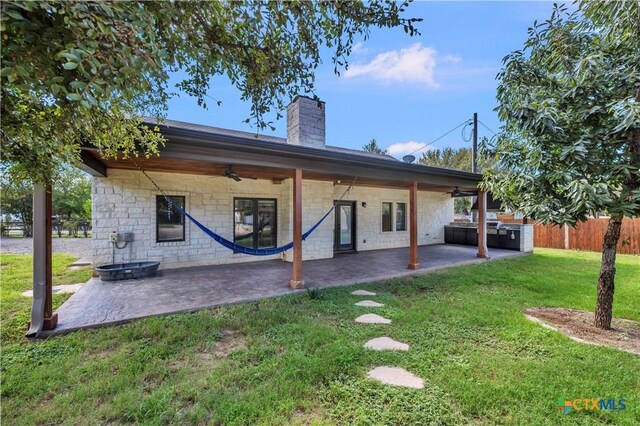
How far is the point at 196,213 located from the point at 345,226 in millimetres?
4632

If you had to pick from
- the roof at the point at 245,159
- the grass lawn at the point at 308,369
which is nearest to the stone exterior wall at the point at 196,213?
the roof at the point at 245,159

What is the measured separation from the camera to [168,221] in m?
6.51

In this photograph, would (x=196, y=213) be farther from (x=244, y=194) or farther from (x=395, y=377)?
(x=395, y=377)

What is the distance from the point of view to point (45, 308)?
3191mm

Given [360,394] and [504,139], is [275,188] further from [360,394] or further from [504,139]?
[360,394]

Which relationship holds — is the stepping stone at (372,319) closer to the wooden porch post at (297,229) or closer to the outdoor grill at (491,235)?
the wooden porch post at (297,229)

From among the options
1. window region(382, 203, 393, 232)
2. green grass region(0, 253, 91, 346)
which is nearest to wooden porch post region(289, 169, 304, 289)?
green grass region(0, 253, 91, 346)

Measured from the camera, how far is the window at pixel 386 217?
10.1 meters

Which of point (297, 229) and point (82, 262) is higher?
point (297, 229)

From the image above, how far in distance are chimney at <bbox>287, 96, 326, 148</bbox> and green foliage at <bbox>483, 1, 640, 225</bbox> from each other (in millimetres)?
5946

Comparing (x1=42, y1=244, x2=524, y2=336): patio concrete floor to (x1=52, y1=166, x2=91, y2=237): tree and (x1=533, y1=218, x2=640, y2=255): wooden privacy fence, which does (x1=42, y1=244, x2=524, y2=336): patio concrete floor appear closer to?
(x1=533, y1=218, x2=640, y2=255): wooden privacy fence

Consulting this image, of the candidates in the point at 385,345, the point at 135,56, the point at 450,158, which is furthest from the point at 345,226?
the point at 450,158

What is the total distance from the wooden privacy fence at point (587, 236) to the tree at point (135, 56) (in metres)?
10.2

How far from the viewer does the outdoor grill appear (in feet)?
31.7
